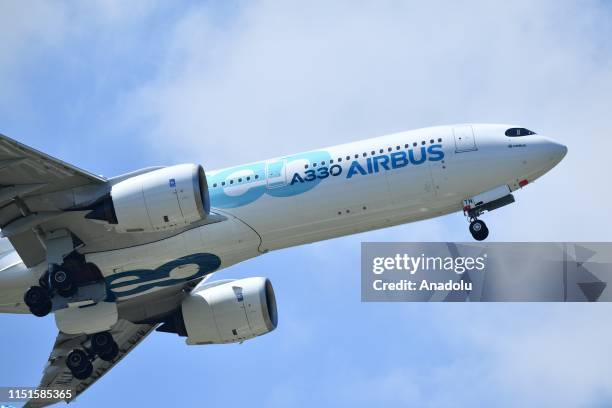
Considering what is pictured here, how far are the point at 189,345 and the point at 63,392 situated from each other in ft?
16.7

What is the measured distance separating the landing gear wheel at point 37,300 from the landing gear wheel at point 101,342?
3624 mm

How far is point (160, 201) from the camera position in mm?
37000

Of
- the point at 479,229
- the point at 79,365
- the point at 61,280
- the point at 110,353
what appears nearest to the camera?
the point at 61,280

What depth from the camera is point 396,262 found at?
4306 cm

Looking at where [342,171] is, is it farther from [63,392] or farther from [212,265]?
[63,392]

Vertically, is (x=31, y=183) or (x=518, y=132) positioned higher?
(x=518, y=132)

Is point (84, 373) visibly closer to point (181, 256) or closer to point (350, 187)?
point (181, 256)

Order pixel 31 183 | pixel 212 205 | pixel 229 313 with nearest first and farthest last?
pixel 31 183, pixel 212 205, pixel 229 313

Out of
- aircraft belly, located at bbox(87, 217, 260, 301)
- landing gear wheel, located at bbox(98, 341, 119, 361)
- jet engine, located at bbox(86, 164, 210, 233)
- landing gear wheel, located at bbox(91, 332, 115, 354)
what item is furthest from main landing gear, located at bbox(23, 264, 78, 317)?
landing gear wheel, located at bbox(98, 341, 119, 361)

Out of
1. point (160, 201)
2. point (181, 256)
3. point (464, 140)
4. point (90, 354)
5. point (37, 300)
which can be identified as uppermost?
point (464, 140)

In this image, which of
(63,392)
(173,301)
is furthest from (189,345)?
(63,392)

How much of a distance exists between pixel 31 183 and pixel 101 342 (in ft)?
23.6

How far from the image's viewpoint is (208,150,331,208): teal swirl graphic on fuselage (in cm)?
3847

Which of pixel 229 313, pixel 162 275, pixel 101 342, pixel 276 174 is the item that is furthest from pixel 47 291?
pixel 276 174
